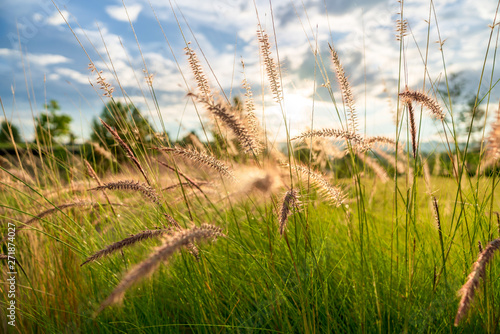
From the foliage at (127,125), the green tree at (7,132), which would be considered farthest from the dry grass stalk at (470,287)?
the green tree at (7,132)

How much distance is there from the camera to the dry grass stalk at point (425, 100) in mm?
1435

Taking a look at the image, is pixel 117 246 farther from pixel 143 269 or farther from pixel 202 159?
pixel 202 159

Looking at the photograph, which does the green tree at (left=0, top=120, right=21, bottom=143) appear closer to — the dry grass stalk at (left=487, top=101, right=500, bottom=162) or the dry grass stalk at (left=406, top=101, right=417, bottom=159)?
the dry grass stalk at (left=406, top=101, right=417, bottom=159)

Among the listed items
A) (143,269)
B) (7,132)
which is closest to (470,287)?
(143,269)

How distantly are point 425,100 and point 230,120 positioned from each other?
93 cm

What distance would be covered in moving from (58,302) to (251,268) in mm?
1391

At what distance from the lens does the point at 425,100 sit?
1.48 meters

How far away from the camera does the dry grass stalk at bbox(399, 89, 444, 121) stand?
144 centimetres

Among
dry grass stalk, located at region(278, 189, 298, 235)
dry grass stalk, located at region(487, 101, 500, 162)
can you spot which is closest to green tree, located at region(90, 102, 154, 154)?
dry grass stalk, located at region(278, 189, 298, 235)

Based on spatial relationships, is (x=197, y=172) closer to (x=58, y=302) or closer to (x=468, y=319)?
(x=58, y=302)

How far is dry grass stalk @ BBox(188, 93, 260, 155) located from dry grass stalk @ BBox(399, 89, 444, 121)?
2.34 ft

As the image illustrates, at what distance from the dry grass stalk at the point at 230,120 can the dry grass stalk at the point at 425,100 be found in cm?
71

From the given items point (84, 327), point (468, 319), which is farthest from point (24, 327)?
point (468, 319)

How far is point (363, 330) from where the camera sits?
4.66 ft
